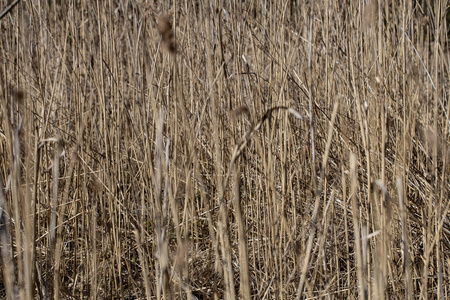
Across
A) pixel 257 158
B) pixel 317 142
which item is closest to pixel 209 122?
pixel 257 158

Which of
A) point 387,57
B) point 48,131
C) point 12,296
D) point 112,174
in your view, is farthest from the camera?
point 48,131

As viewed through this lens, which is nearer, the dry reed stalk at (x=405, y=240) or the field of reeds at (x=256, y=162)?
the dry reed stalk at (x=405, y=240)

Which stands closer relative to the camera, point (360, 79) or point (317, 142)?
point (360, 79)

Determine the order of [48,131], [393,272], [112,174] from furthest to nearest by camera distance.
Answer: [48,131]
[112,174]
[393,272]

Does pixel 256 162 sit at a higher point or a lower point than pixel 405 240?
higher

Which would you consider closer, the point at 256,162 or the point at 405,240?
the point at 405,240

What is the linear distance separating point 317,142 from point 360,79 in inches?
9.2

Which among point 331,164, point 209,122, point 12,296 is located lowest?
point 12,296

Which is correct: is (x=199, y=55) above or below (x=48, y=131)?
above

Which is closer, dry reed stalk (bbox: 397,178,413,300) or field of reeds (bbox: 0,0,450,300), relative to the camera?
dry reed stalk (bbox: 397,178,413,300)

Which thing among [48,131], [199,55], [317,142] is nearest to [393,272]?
[317,142]

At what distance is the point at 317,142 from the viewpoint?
1.35 m

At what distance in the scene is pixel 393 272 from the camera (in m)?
0.96

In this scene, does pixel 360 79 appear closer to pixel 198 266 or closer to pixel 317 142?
pixel 317 142
